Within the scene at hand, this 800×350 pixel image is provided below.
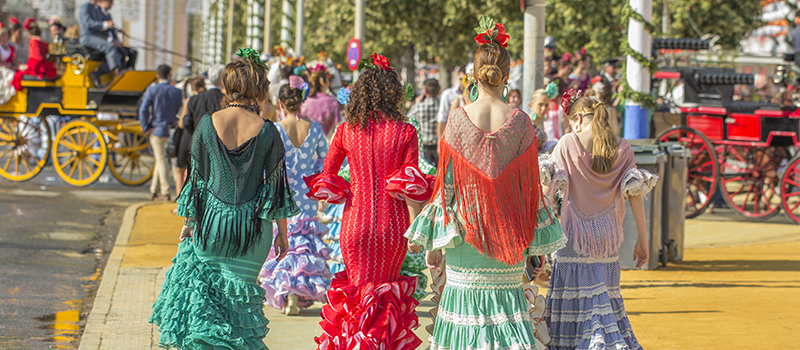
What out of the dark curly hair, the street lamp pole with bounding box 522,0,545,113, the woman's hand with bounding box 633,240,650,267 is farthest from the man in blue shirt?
the woman's hand with bounding box 633,240,650,267

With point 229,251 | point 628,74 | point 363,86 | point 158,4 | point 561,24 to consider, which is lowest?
point 229,251

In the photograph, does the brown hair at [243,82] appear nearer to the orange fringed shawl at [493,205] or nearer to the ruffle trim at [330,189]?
the ruffle trim at [330,189]

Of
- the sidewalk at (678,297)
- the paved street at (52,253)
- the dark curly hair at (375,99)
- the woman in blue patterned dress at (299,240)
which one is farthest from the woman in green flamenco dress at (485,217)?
the paved street at (52,253)

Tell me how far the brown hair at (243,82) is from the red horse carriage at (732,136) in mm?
7699

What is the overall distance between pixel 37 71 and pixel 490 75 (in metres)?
11.5

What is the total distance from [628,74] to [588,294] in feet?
18.6

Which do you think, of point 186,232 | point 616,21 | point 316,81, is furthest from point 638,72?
point 616,21

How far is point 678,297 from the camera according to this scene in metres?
7.35

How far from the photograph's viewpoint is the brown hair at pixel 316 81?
30.5 ft

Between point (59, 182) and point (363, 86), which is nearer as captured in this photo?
point (363, 86)

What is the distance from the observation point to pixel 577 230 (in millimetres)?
5062

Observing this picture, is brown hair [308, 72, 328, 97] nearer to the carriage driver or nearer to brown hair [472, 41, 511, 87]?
brown hair [472, 41, 511, 87]

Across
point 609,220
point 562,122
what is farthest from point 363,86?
point 562,122

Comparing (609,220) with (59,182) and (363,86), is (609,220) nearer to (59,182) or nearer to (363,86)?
(363,86)
